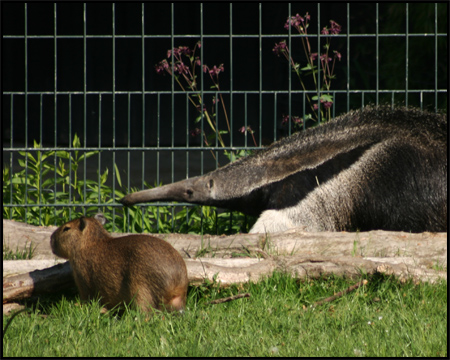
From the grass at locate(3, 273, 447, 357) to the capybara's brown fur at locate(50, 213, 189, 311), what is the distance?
0.35ft

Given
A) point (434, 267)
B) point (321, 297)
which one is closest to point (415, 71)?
point (434, 267)

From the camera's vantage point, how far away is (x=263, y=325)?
3.79 meters

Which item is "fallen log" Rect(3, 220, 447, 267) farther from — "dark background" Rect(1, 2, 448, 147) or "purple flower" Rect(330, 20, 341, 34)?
"dark background" Rect(1, 2, 448, 147)

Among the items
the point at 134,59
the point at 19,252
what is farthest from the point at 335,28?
the point at 134,59

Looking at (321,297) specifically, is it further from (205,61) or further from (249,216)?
(205,61)

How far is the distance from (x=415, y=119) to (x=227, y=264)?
2987mm


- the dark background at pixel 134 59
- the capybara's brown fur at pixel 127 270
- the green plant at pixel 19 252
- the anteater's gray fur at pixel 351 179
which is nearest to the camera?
the capybara's brown fur at pixel 127 270

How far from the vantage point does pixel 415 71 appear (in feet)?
31.9

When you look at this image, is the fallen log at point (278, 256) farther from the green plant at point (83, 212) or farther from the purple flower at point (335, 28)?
the purple flower at point (335, 28)

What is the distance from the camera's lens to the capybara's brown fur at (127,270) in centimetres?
396

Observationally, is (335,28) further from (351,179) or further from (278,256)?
(278,256)

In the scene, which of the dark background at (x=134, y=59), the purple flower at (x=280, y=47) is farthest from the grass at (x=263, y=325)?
the dark background at (x=134, y=59)

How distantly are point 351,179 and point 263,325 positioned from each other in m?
3.06

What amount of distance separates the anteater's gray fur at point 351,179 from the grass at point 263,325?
80.0 inches
